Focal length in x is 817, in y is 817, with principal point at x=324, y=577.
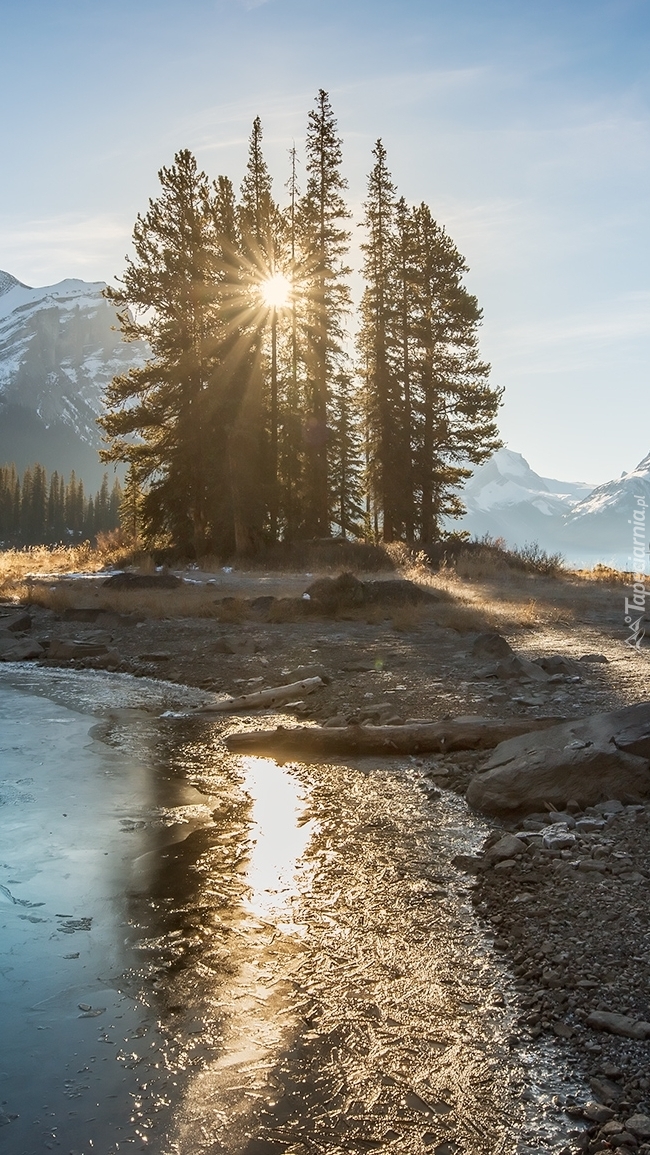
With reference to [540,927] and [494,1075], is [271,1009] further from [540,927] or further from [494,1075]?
[540,927]

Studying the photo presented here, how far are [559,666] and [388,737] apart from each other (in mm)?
3700

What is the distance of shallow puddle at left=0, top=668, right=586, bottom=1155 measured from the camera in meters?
3.35

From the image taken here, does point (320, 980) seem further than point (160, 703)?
No

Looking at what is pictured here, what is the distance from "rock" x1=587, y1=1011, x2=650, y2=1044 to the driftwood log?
453 centimetres

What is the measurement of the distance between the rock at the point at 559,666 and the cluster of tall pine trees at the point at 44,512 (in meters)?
118

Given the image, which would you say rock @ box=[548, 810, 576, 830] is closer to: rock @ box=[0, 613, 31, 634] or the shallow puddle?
the shallow puddle

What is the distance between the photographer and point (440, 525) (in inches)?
1555

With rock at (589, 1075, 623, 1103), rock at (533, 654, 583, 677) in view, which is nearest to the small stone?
rock at (589, 1075, 623, 1103)

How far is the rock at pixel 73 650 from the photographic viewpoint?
14977 mm

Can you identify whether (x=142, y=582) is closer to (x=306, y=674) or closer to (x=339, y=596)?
(x=339, y=596)

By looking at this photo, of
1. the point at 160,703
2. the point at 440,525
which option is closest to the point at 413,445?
the point at 440,525

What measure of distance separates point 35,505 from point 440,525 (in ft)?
358

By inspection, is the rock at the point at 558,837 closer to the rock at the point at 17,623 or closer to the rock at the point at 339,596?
the rock at the point at 339,596

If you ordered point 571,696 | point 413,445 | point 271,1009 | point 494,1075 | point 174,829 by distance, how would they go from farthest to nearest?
1. point 413,445
2. point 571,696
3. point 174,829
4. point 271,1009
5. point 494,1075
